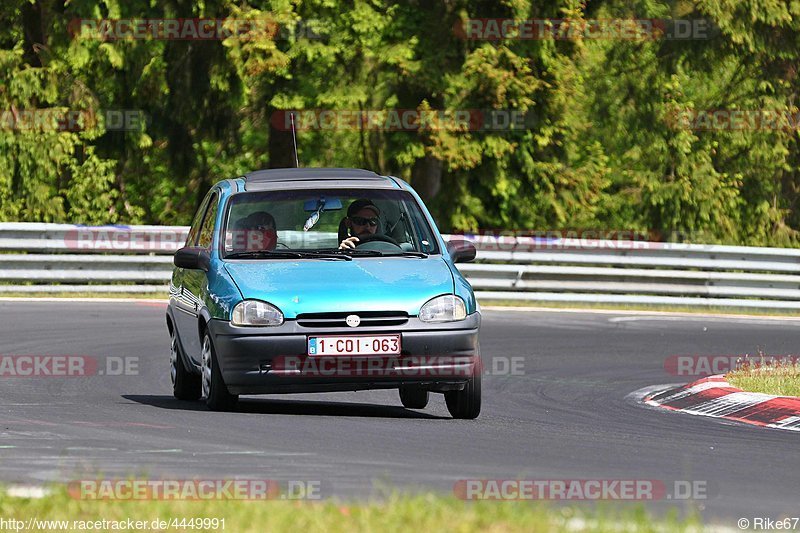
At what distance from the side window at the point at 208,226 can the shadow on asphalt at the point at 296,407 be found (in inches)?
45.4

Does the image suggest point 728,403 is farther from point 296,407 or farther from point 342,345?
point 342,345

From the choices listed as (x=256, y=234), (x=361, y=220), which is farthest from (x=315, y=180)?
(x=256, y=234)

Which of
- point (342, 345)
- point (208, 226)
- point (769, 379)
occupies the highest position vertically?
point (208, 226)

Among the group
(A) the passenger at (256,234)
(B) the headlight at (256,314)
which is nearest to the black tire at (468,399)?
(B) the headlight at (256,314)

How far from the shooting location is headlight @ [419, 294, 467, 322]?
10062 mm

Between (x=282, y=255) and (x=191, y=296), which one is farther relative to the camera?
(x=191, y=296)

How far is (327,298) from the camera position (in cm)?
996

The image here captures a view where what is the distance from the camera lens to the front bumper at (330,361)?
9922 mm

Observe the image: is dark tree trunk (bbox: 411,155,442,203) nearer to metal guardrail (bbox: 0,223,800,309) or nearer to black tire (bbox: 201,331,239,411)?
metal guardrail (bbox: 0,223,800,309)

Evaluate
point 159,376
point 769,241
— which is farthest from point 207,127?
point 159,376

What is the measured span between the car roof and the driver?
0.52 ft

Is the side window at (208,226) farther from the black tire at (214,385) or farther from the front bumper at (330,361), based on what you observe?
the front bumper at (330,361)

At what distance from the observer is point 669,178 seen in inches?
1586

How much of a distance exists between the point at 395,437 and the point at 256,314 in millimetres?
1395
